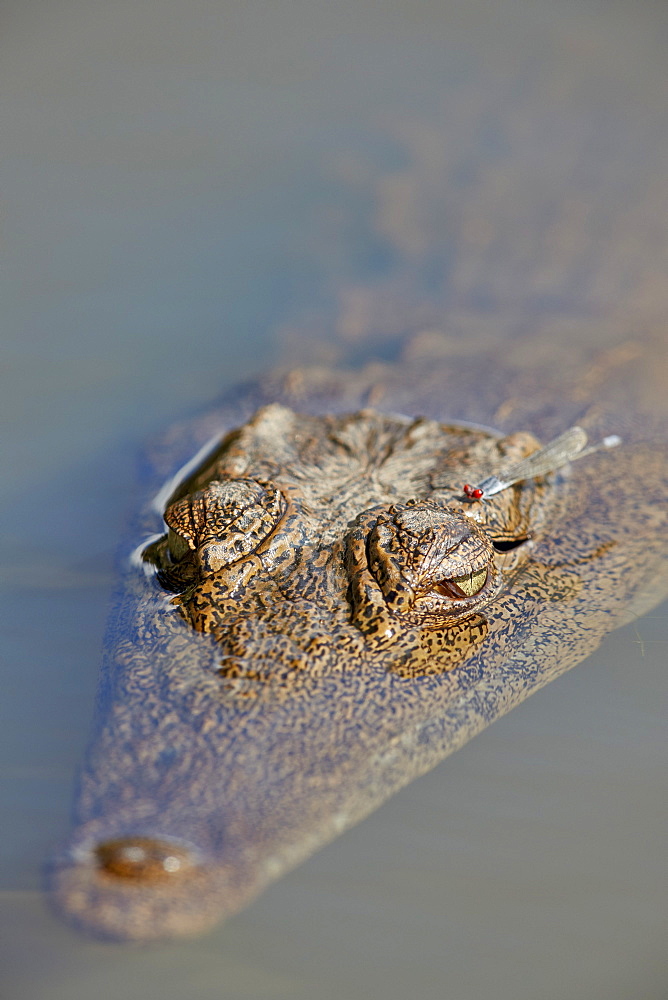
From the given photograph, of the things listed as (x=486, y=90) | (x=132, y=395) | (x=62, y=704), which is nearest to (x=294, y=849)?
(x=62, y=704)

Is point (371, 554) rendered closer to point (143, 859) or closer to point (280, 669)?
point (280, 669)

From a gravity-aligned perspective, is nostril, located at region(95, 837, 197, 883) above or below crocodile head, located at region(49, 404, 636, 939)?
below

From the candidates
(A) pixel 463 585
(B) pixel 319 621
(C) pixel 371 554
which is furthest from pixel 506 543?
(B) pixel 319 621

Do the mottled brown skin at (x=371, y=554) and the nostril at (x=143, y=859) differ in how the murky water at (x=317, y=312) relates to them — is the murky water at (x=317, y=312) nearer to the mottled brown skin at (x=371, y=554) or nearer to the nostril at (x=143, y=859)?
the mottled brown skin at (x=371, y=554)


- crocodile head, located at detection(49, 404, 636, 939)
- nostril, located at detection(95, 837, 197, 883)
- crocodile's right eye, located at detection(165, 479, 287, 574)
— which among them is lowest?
nostril, located at detection(95, 837, 197, 883)

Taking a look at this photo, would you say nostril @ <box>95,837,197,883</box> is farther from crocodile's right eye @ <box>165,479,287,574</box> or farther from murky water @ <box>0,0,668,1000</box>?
crocodile's right eye @ <box>165,479,287,574</box>

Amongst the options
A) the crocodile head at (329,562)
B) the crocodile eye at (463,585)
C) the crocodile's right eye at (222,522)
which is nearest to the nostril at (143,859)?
the crocodile head at (329,562)

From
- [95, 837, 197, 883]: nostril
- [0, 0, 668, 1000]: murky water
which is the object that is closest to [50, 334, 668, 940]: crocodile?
[95, 837, 197, 883]: nostril
